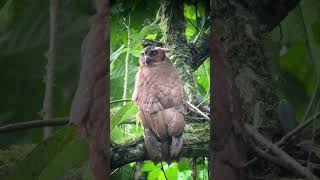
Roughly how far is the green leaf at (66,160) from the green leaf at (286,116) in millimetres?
784

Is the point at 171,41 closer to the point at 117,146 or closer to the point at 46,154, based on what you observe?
the point at 117,146

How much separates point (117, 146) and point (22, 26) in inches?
24.6

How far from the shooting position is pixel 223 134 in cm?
192

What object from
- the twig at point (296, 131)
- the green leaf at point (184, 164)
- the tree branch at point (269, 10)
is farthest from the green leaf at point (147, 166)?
the tree branch at point (269, 10)

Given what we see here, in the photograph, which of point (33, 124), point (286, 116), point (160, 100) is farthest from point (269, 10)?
point (33, 124)

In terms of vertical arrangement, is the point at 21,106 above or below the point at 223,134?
above

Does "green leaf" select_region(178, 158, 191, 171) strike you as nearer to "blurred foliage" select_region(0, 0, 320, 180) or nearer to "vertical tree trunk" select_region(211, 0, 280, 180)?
"blurred foliage" select_region(0, 0, 320, 180)

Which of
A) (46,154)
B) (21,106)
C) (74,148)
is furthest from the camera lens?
(21,106)

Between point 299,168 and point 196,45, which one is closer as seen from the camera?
point 299,168

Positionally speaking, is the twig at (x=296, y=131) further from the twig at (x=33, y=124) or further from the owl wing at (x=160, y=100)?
the twig at (x=33, y=124)

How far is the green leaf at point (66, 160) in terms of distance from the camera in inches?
66.1

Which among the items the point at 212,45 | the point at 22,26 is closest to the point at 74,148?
the point at 22,26

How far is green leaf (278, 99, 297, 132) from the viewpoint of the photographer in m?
1.84

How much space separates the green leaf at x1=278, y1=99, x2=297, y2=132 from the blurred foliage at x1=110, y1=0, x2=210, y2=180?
0.97ft
